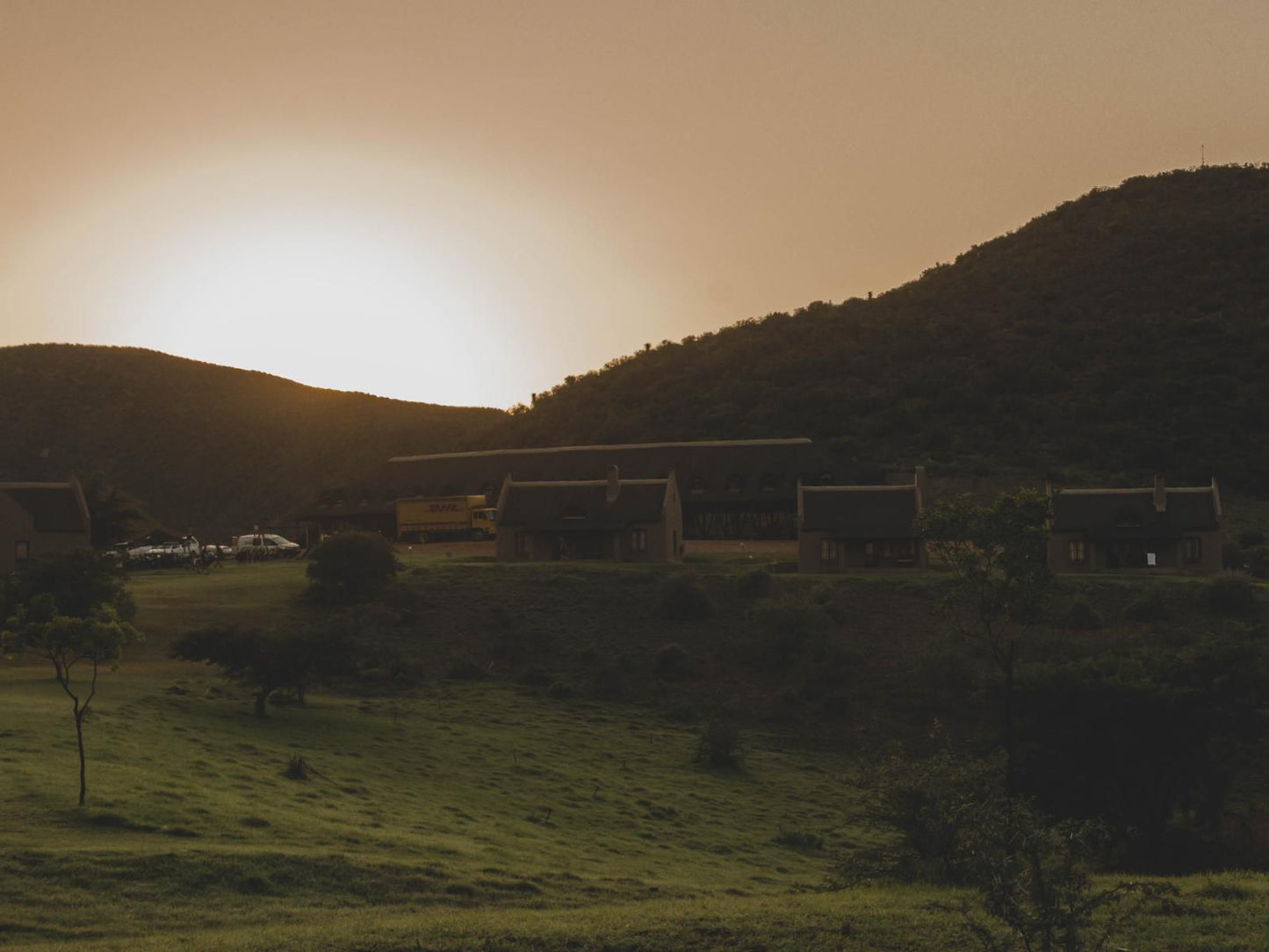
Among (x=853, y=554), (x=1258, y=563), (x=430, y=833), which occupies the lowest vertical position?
(x=430, y=833)

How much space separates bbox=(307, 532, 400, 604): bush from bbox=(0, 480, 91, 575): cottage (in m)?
14.3

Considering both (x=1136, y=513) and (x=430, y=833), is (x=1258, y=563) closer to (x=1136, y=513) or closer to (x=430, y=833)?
(x=1136, y=513)

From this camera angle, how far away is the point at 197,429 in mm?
159375

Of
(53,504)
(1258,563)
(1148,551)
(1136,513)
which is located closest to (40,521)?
(53,504)

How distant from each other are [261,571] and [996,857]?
6666 cm

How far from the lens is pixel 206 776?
34.3m

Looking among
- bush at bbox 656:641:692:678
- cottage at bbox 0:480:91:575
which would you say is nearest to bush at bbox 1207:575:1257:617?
bush at bbox 656:641:692:678

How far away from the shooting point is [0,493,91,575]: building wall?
246 feet

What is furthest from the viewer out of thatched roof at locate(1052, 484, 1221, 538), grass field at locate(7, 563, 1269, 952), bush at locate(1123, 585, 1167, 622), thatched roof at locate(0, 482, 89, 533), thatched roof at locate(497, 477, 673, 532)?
thatched roof at locate(497, 477, 673, 532)

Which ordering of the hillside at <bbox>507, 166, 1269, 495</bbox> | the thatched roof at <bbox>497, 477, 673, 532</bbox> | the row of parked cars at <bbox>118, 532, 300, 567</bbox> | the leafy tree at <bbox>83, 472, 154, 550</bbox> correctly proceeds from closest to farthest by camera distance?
the thatched roof at <bbox>497, 477, 673, 532</bbox>
the row of parked cars at <bbox>118, 532, 300, 567</bbox>
the leafy tree at <bbox>83, 472, 154, 550</bbox>
the hillside at <bbox>507, 166, 1269, 495</bbox>

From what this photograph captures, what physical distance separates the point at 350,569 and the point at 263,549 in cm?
2536

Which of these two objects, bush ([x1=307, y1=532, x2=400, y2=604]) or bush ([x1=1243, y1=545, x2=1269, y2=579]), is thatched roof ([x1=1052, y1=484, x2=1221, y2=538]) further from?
bush ([x1=307, y1=532, x2=400, y2=604])

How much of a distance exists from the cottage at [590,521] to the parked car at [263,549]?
704 inches

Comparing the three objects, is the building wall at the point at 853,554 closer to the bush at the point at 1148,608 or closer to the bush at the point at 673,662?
the bush at the point at 1148,608
